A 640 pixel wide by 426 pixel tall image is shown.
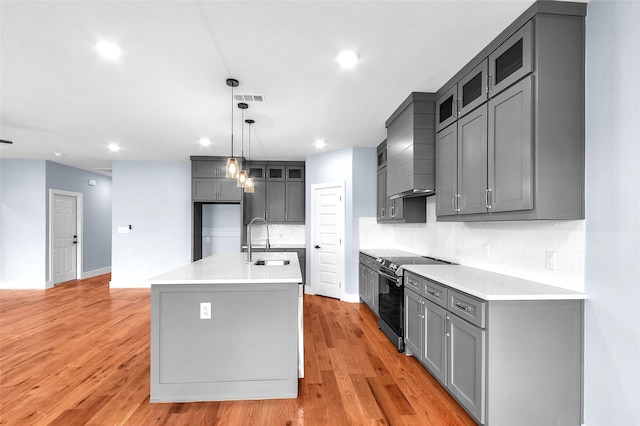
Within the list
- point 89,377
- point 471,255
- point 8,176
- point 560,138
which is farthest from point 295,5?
point 8,176

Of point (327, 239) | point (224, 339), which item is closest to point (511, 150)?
point (224, 339)

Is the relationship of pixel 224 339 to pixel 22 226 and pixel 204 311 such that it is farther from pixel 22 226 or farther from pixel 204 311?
pixel 22 226

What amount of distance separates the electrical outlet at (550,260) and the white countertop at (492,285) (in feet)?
0.43

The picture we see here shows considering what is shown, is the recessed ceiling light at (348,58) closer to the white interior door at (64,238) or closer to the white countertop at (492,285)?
the white countertop at (492,285)

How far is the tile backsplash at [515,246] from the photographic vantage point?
2100 millimetres

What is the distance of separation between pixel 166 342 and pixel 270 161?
15.3 ft

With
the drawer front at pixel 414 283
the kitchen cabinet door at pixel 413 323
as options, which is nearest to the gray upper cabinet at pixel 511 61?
the drawer front at pixel 414 283

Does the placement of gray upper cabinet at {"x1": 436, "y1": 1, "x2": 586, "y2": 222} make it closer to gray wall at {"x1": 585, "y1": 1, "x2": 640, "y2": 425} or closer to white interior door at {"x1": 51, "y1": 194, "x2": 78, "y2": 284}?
gray wall at {"x1": 585, "y1": 1, "x2": 640, "y2": 425}

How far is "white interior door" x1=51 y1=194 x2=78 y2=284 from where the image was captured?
23.0 feet

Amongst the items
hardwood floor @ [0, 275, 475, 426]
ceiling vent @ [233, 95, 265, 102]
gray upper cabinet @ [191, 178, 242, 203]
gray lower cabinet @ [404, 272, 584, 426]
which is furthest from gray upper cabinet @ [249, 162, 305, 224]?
gray lower cabinet @ [404, 272, 584, 426]

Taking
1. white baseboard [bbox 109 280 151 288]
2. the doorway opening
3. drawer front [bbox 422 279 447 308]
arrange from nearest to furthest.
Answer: drawer front [bbox 422 279 447 308] → white baseboard [bbox 109 280 151 288] → the doorway opening

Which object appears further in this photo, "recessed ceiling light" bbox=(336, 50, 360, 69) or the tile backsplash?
"recessed ceiling light" bbox=(336, 50, 360, 69)

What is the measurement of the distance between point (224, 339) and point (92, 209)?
7.58 m

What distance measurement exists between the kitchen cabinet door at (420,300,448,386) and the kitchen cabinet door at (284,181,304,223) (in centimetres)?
412
